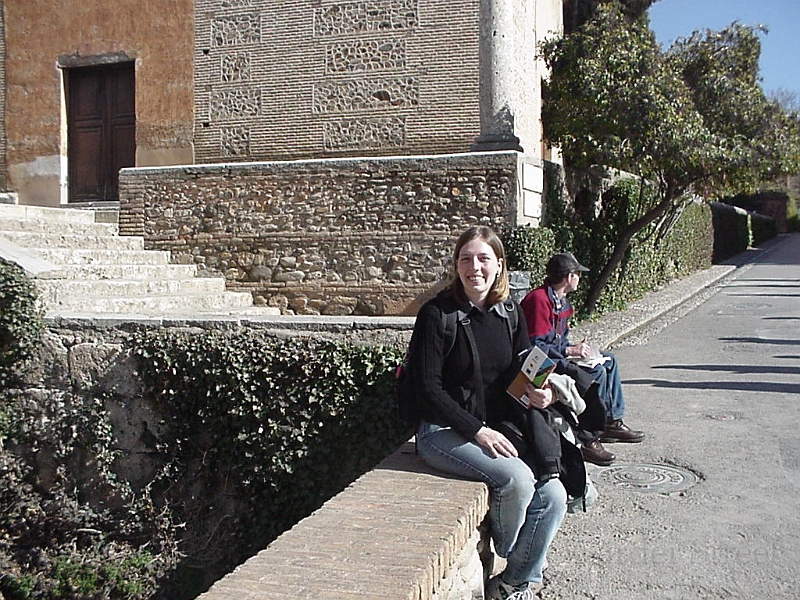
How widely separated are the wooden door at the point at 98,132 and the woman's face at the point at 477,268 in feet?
38.4

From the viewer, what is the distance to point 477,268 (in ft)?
13.4

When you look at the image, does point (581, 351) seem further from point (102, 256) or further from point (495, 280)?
point (102, 256)

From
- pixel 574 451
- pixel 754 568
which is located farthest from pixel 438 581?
pixel 754 568

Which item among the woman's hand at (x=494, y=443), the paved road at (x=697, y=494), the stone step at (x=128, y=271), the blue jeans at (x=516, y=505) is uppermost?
the stone step at (x=128, y=271)

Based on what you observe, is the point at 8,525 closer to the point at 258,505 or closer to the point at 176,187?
the point at 258,505

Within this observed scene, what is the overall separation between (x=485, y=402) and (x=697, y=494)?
2277 mm

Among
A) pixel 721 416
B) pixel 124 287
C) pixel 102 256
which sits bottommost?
pixel 721 416

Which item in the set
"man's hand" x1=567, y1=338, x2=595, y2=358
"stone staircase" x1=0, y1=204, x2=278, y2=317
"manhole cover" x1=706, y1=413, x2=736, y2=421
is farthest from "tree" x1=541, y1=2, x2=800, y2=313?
"man's hand" x1=567, y1=338, x2=595, y2=358

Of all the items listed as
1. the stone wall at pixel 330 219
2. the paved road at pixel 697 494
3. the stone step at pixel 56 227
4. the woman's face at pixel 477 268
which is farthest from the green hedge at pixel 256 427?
the stone wall at pixel 330 219

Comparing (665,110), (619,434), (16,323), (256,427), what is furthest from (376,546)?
(665,110)

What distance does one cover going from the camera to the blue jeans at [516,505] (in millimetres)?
3812

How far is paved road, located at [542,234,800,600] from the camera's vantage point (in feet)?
14.2

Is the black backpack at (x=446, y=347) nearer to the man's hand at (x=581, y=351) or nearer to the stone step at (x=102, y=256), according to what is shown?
the man's hand at (x=581, y=351)

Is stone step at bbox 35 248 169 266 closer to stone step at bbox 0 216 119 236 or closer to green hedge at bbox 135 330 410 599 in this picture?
stone step at bbox 0 216 119 236
